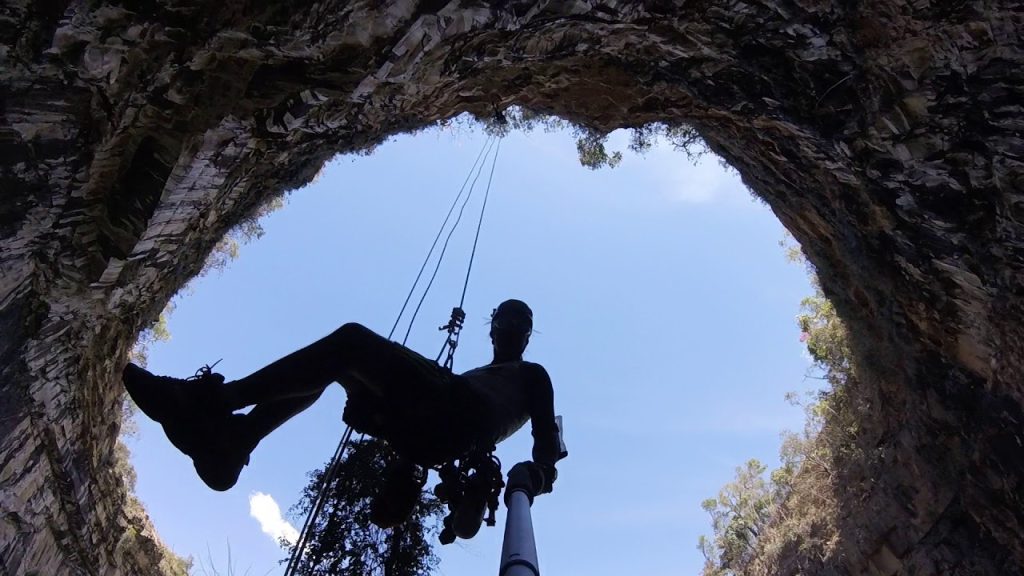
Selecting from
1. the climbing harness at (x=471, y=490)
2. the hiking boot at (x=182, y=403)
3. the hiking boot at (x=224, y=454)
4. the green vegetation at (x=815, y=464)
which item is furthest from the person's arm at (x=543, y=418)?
the green vegetation at (x=815, y=464)

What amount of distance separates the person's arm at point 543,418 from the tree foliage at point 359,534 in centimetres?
146

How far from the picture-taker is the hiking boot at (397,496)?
15.1ft

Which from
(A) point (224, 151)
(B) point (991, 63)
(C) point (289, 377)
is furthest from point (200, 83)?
(B) point (991, 63)

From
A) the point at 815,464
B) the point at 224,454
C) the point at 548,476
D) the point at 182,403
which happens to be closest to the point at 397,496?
the point at 548,476

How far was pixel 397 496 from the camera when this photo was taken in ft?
15.1

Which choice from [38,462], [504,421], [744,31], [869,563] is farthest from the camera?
[869,563]

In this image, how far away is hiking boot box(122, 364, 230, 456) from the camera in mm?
3461

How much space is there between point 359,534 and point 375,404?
91.6 inches

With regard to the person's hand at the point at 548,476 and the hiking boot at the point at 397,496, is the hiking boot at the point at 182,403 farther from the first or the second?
the person's hand at the point at 548,476

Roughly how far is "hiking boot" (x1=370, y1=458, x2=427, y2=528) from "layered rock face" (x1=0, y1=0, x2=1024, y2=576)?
92.9 inches

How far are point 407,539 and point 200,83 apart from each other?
4.75m

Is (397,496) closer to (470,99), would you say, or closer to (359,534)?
(359,534)

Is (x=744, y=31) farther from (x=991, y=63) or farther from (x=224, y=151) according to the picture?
(x=224, y=151)

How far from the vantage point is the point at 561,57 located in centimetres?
703
